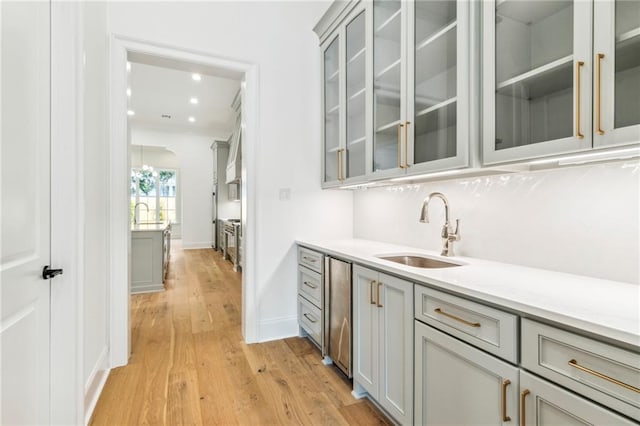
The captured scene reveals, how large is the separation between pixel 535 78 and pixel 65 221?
2.18 m

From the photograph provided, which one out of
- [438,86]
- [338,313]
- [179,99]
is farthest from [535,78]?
[179,99]

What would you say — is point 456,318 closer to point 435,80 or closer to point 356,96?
point 435,80

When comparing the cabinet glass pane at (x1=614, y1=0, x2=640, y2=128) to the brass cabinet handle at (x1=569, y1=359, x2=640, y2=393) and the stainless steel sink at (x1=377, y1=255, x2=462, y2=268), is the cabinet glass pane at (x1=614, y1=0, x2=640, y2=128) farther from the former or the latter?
the stainless steel sink at (x1=377, y1=255, x2=462, y2=268)

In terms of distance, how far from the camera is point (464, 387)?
1134 millimetres

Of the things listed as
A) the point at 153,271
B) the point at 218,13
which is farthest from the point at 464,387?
the point at 153,271

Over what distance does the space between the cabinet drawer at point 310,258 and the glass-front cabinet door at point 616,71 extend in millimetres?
1673

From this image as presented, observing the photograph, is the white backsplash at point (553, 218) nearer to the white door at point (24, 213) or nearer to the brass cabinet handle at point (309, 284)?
the brass cabinet handle at point (309, 284)

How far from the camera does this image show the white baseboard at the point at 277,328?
2.63m

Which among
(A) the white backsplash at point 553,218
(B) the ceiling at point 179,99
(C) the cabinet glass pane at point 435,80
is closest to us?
(A) the white backsplash at point 553,218

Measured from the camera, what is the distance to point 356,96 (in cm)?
233

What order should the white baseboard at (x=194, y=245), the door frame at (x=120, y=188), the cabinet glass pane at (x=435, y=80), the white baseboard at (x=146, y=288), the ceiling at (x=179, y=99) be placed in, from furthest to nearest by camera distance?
the white baseboard at (x=194, y=245), the ceiling at (x=179, y=99), the white baseboard at (x=146, y=288), the door frame at (x=120, y=188), the cabinet glass pane at (x=435, y=80)

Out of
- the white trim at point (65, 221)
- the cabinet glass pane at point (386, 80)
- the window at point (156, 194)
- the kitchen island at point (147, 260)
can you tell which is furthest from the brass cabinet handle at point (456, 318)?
the window at point (156, 194)

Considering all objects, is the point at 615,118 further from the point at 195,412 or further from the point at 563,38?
the point at 195,412

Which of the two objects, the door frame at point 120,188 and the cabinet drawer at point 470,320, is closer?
the cabinet drawer at point 470,320
